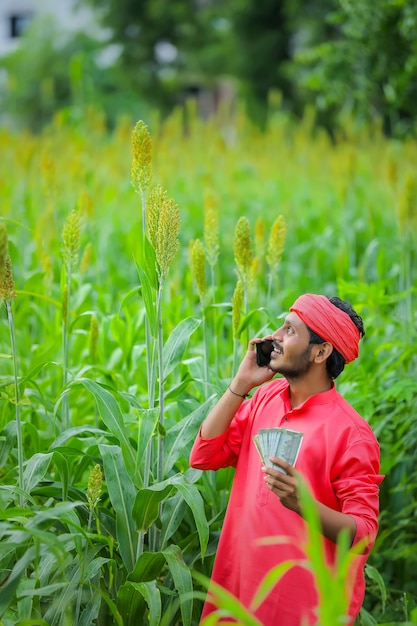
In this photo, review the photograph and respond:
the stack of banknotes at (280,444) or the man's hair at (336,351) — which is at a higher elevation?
the man's hair at (336,351)

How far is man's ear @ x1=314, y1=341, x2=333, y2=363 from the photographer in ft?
7.72

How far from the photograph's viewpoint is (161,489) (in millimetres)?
2393

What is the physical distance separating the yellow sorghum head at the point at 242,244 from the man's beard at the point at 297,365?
55cm

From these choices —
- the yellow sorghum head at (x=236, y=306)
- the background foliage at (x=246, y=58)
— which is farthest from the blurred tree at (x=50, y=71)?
the yellow sorghum head at (x=236, y=306)

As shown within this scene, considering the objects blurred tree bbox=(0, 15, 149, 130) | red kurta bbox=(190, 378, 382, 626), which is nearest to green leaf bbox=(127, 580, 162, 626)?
red kurta bbox=(190, 378, 382, 626)

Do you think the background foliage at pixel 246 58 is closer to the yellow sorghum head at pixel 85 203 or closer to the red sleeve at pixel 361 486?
the yellow sorghum head at pixel 85 203

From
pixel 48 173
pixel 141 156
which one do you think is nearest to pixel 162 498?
pixel 141 156

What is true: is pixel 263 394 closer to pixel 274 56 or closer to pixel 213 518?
pixel 213 518

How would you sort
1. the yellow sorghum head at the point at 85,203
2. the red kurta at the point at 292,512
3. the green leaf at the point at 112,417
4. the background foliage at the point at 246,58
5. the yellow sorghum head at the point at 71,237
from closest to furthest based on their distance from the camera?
the red kurta at the point at 292,512
the green leaf at the point at 112,417
the yellow sorghum head at the point at 71,237
the yellow sorghum head at the point at 85,203
the background foliage at the point at 246,58

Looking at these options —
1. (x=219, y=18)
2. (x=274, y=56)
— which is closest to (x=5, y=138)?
(x=274, y=56)

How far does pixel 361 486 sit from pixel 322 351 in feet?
1.29

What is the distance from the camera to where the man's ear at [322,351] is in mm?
2354

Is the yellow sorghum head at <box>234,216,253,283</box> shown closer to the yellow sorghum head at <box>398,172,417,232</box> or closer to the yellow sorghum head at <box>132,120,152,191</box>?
the yellow sorghum head at <box>132,120,152,191</box>

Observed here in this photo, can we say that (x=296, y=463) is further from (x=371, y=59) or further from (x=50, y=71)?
(x=50, y=71)
